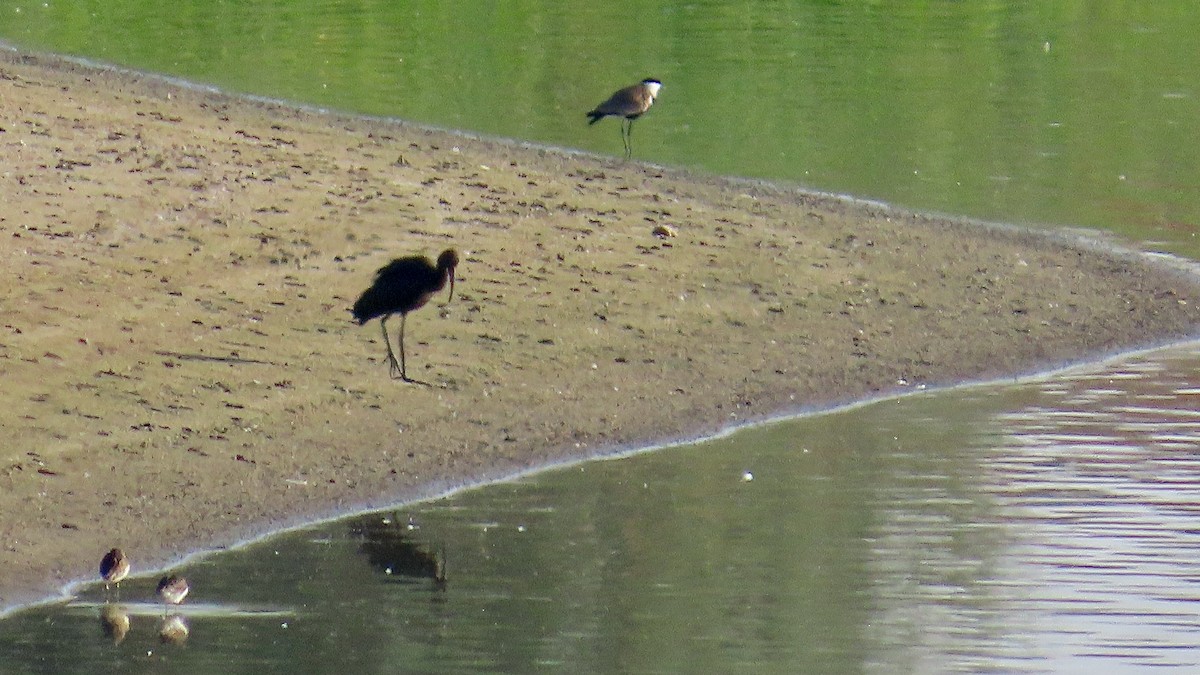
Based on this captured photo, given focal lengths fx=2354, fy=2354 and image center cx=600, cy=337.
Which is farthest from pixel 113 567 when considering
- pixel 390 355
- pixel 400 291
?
pixel 400 291

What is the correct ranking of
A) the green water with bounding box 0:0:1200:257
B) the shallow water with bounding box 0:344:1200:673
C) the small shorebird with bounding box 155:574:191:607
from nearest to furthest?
the shallow water with bounding box 0:344:1200:673 < the small shorebird with bounding box 155:574:191:607 < the green water with bounding box 0:0:1200:257

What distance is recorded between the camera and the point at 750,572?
28.7 ft

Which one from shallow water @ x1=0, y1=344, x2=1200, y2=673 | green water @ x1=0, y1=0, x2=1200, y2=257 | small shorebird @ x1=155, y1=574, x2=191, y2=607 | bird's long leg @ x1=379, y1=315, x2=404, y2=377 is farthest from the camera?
green water @ x1=0, y1=0, x2=1200, y2=257

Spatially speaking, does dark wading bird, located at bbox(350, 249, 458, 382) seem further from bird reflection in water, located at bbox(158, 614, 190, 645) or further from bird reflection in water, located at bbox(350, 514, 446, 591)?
bird reflection in water, located at bbox(158, 614, 190, 645)

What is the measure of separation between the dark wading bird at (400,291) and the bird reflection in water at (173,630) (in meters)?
3.12

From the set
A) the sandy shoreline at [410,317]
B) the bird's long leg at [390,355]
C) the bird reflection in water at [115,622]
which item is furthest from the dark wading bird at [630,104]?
the bird reflection in water at [115,622]

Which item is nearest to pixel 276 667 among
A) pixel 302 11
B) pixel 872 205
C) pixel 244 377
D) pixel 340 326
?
pixel 244 377

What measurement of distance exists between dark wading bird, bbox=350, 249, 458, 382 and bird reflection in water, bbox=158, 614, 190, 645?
312 centimetres

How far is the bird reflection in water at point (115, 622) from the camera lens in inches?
309

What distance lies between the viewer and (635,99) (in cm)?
1838

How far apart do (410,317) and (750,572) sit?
12.2ft

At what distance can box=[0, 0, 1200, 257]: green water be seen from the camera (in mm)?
18125

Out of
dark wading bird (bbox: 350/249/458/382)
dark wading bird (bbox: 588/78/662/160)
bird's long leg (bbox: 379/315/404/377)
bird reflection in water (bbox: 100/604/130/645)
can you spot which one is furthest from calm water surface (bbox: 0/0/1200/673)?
dark wading bird (bbox: 350/249/458/382)

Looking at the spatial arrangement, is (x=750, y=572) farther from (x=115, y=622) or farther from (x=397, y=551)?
(x=115, y=622)
